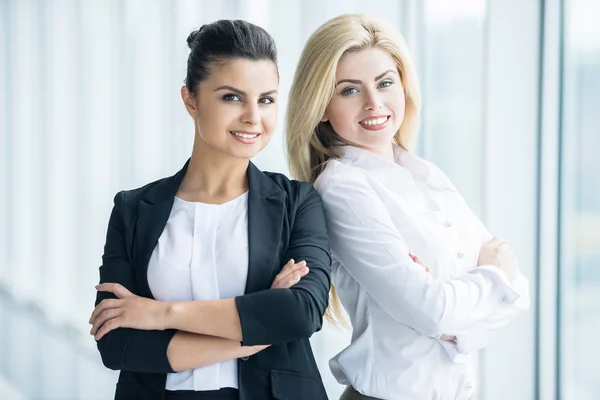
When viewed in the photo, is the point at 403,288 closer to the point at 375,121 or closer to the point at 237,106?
the point at 375,121

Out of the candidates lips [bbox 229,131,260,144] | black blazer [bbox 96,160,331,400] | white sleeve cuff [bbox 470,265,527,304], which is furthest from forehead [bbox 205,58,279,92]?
white sleeve cuff [bbox 470,265,527,304]

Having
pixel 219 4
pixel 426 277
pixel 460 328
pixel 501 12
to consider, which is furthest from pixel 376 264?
pixel 501 12

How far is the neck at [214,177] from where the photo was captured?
71.3 inches

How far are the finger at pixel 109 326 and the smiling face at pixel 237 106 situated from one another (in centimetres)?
47

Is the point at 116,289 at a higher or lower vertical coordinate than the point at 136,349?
higher

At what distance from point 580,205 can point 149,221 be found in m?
2.29

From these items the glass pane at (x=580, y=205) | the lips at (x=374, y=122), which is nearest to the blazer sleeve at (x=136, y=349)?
the lips at (x=374, y=122)

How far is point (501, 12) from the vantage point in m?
3.47

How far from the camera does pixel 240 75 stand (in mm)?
1724

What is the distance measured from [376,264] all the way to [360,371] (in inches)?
11.7

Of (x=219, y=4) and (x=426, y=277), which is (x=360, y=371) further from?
(x=219, y=4)

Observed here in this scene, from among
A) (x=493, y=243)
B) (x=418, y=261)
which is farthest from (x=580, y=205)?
(x=418, y=261)

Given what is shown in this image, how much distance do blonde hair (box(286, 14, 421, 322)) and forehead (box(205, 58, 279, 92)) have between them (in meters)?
0.25

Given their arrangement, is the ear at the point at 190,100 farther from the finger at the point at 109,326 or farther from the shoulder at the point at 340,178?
the finger at the point at 109,326
